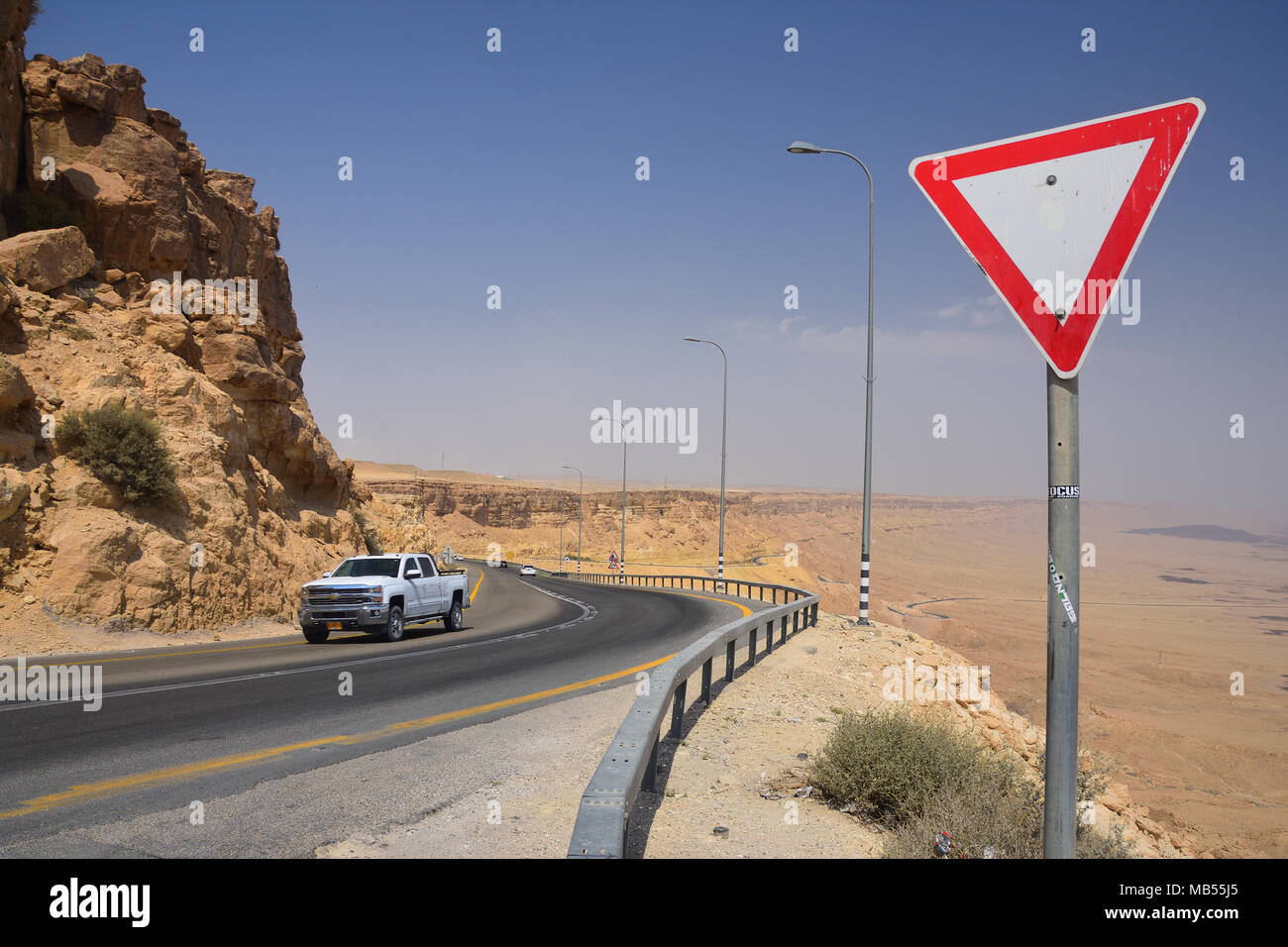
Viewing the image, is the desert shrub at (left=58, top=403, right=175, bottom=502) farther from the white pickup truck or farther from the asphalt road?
the asphalt road

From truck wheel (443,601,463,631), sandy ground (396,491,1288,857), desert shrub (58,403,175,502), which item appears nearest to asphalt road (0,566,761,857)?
truck wheel (443,601,463,631)

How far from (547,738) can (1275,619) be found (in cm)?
9050

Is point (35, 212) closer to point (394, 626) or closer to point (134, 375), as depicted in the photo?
point (134, 375)

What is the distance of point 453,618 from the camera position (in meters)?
21.2

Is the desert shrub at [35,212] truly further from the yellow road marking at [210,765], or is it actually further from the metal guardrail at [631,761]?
the metal guardrail at [631,761]

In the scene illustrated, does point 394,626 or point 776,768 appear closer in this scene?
point 776,768

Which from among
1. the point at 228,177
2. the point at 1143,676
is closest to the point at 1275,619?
the point at 1143,676

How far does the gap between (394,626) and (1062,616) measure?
17.4 meters

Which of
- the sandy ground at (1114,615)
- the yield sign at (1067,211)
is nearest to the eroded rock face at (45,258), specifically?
the yield sign at (1067,211)

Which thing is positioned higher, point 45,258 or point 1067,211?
point 45,258

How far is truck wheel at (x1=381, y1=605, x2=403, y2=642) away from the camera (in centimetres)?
1801

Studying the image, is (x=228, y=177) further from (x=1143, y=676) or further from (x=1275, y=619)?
(x=1275, y=619)

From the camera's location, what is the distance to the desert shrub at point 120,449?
17953 millimetres

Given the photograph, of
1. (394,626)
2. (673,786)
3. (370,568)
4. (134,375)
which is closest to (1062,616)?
(673,786)
